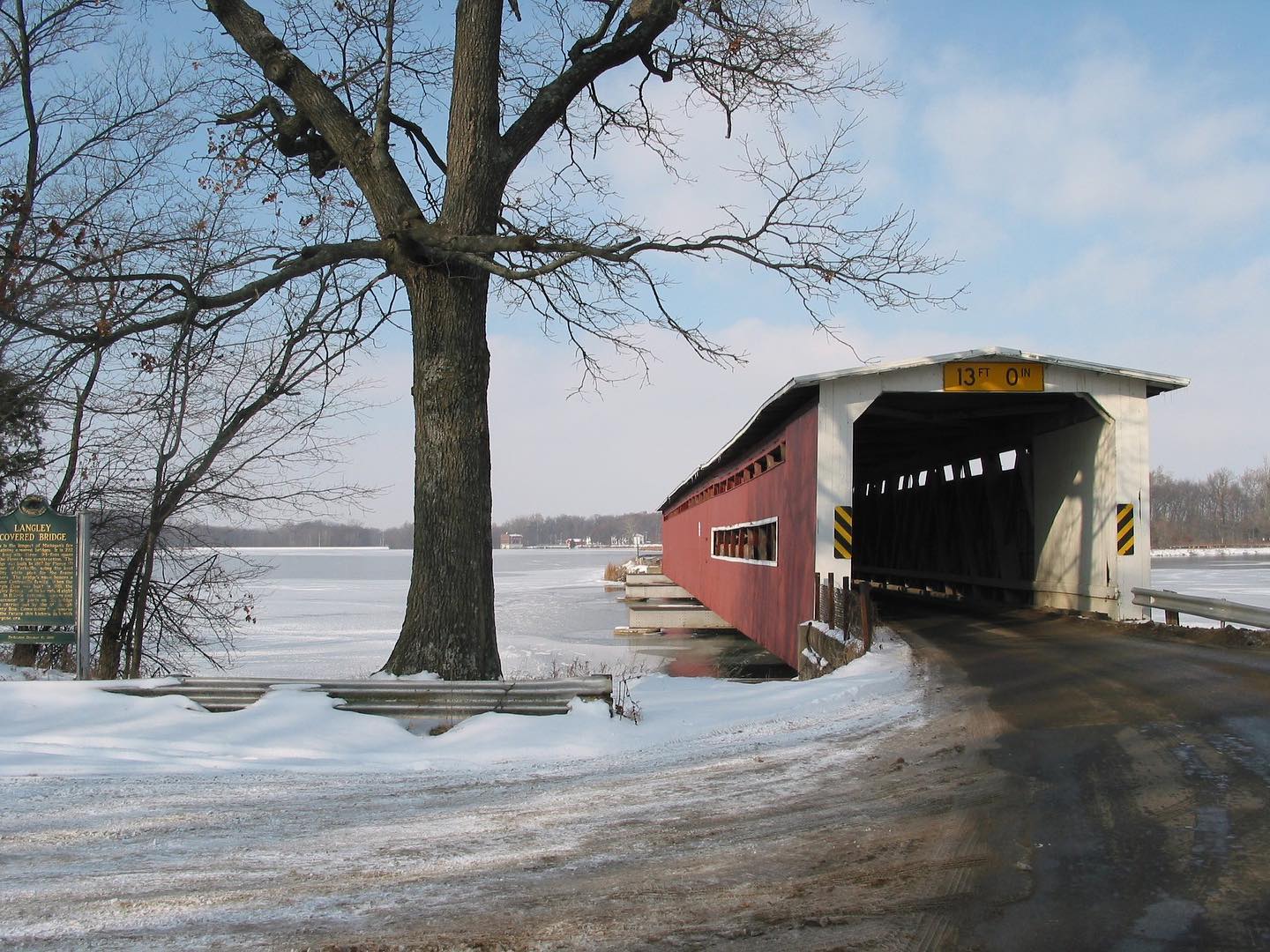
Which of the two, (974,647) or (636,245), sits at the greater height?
(636,245)

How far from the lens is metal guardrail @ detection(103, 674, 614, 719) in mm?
6426

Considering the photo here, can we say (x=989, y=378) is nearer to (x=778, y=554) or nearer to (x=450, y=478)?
(x=778, y=554)

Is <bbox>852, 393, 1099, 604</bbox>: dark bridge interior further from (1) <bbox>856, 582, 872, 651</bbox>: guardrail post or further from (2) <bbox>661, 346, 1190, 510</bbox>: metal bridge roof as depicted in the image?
(1) <bbox>856, 582, 872, 651</bbox>: guardrail post

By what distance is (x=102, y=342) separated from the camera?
7.27 meters

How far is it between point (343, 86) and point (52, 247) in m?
3.98

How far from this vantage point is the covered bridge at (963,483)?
12062 mm

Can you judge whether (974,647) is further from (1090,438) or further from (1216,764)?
(1216,764)

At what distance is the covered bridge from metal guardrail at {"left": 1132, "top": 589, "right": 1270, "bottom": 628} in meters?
0.31

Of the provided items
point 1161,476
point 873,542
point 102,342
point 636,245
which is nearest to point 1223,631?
point 636,245

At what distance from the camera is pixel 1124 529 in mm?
12219

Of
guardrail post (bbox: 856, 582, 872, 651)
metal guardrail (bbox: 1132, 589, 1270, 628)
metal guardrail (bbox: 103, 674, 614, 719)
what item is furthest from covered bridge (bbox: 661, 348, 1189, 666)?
metal guardrail (bbox: 103, 674, 614, 719)

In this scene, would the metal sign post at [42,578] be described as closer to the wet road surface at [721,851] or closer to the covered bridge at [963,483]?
the wet road surface at [721,851]

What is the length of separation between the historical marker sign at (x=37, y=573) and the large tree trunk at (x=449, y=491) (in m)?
2.61

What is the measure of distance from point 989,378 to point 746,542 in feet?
23.4
